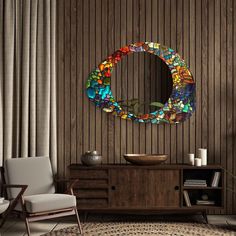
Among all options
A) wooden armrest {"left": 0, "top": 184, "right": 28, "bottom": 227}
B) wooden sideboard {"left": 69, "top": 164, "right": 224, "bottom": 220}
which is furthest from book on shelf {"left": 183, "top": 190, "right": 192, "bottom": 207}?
wooden armrest {"left": 0, "top": 184, "right": 28, "bottom": 227}

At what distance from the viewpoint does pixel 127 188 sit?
504cm

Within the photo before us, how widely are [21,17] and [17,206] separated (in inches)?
89.7

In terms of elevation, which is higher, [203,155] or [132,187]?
[203,155]

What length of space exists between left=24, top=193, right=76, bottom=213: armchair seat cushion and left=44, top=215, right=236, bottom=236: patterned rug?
328 mm

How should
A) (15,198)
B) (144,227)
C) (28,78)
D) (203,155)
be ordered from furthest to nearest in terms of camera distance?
(28,78)
(203,155)
(144,227)
(15,198)

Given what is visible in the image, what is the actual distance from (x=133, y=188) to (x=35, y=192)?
1070mm

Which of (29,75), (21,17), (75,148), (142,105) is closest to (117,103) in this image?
(142,105)

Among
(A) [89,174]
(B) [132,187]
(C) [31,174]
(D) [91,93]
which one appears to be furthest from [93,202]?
(D) [91,93]

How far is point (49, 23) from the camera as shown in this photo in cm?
546

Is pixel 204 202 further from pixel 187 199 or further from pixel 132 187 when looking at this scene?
pixel 132 187

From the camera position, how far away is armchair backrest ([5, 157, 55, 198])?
479 cm

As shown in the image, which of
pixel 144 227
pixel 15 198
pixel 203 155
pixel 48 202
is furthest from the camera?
pixel 203 155

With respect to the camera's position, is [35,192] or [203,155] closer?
[35,192]

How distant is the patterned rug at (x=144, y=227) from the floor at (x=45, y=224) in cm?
16
